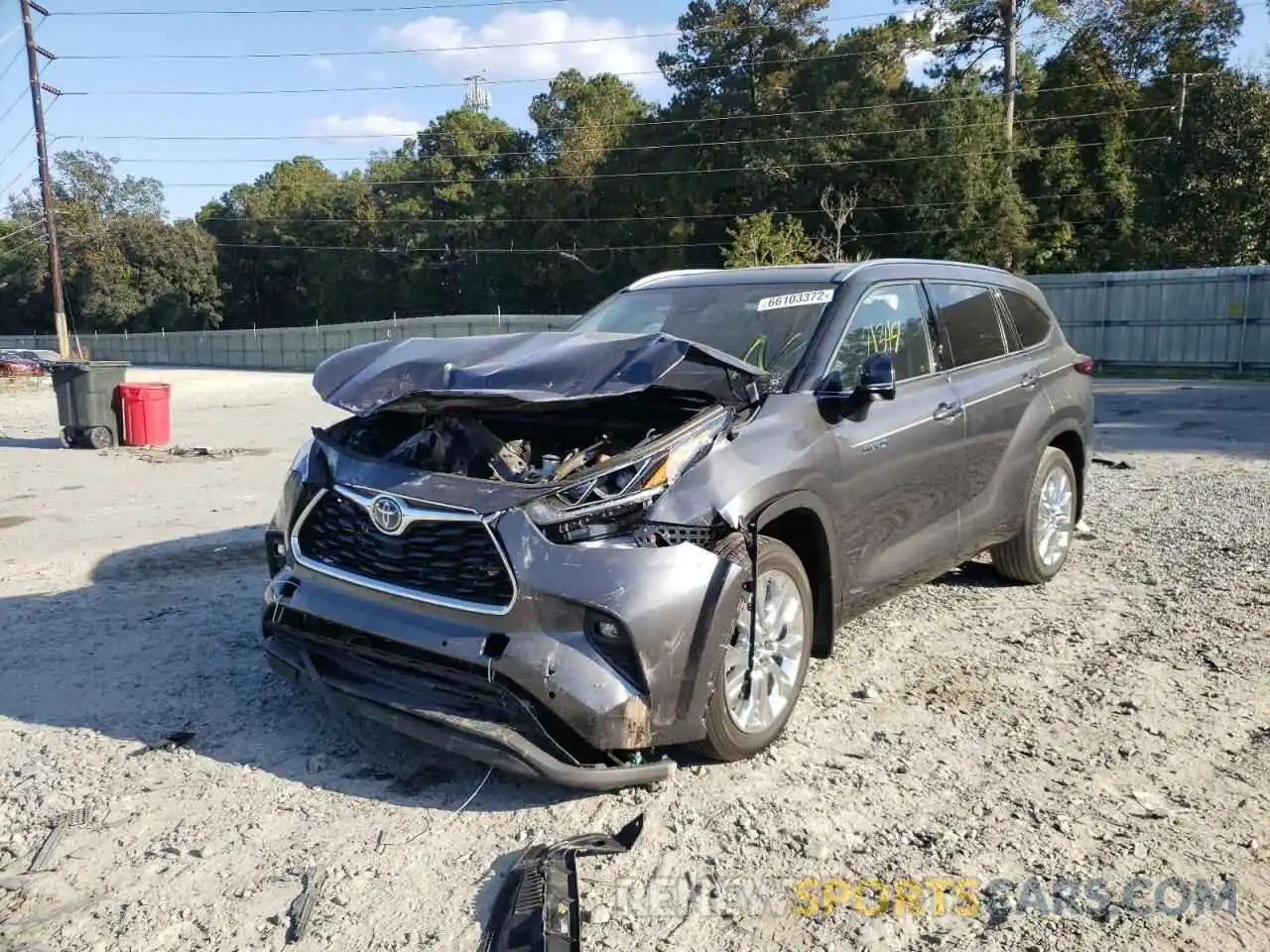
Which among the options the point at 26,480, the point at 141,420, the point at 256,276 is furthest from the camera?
the point at 256,276

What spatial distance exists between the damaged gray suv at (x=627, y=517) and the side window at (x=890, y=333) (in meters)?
0.01

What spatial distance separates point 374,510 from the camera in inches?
146

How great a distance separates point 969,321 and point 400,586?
3.49 m

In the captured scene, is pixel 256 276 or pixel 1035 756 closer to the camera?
pixel 1035 756

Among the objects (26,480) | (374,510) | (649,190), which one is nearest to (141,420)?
(26,480)

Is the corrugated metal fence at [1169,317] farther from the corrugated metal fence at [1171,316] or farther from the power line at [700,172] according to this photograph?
the power line at [700,172]

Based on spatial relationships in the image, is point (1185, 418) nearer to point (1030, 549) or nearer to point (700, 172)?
point (1030, 549)

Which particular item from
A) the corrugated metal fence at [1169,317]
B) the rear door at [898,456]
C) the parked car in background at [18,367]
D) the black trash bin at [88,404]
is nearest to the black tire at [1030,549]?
the rear door at [898,456]

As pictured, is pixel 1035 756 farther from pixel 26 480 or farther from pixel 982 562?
pixel 26 480

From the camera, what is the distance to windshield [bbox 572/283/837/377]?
14.9 ft

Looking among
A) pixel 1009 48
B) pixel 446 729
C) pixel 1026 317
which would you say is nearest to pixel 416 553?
pixel 446 729

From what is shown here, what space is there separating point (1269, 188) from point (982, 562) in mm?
30256

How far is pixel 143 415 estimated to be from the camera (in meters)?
14.3

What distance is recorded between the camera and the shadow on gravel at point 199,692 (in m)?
3.74
